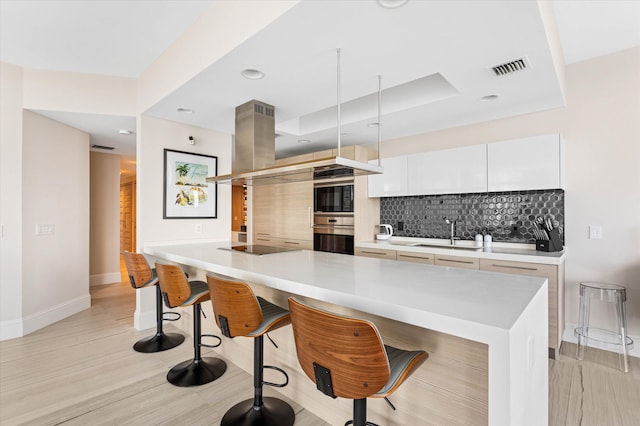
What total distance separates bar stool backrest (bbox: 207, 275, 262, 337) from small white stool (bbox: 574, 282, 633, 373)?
2860 millimetres

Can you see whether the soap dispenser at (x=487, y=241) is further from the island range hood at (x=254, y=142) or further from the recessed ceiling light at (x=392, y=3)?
the recessed ceiling light at (x=392, y=3)

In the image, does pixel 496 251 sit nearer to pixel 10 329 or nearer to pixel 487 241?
pixel 487 241

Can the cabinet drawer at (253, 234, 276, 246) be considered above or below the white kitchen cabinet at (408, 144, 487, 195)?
below

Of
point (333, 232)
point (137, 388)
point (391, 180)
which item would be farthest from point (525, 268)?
point (137, 388)

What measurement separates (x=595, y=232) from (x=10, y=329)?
5728 millimetres

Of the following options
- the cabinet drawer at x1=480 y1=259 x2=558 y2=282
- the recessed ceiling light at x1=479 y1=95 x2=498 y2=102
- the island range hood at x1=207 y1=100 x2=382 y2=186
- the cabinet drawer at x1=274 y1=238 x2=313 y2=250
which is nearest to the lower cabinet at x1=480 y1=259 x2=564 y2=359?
the cabinet drawer at x1=480 y1=259 x2=558 y2=282

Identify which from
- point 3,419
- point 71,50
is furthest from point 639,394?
point 71,50

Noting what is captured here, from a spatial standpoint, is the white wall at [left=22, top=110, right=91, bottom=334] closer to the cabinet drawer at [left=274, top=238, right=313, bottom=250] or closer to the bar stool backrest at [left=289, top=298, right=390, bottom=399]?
the cabinet drawer at [left=274, top=238, right=313, bottom=250]

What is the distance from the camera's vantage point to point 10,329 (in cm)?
315

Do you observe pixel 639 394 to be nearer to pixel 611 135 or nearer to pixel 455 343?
pixel 455 343

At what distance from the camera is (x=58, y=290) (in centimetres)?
369

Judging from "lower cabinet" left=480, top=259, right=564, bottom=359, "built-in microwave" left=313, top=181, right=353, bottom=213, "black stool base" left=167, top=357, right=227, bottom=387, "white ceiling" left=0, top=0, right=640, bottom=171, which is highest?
"white ceiling" left=0, top=0, right=640, bottom=171

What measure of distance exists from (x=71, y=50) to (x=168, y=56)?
91 centimetres

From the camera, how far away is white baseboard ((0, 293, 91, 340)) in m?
3.14
